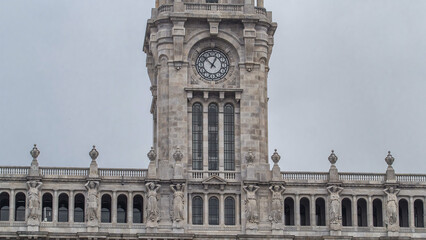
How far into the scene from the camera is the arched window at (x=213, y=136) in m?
128

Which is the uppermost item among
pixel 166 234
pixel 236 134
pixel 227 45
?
pixel 227 45

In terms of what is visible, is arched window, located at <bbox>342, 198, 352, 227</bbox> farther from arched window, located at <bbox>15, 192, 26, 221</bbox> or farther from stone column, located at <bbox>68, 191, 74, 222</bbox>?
arched window, located at <bbox>15, 192, 26, 221</bbox>

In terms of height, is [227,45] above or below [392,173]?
above

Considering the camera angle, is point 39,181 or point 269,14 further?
point 269,14

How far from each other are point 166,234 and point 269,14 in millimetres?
23928

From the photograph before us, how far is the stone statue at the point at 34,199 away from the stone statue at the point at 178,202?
1192 cm

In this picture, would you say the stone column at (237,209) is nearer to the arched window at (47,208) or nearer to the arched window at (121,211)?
the arched window at (121,211)

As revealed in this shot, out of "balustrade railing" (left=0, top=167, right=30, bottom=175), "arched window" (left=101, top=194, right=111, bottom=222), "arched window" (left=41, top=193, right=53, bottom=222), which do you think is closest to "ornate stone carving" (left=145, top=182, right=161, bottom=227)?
"arched window" (left=101, top=194, right=111, bottom=222)

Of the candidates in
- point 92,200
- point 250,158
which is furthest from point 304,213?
point 92,200

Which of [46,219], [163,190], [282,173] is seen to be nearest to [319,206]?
[282,173]

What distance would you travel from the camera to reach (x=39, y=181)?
123 m

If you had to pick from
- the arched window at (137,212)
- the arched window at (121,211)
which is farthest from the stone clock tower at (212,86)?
the arched window at (121,211)

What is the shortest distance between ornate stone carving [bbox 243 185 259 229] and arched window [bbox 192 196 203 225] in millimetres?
4101

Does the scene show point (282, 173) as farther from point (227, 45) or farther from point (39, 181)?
point (39, 181)
